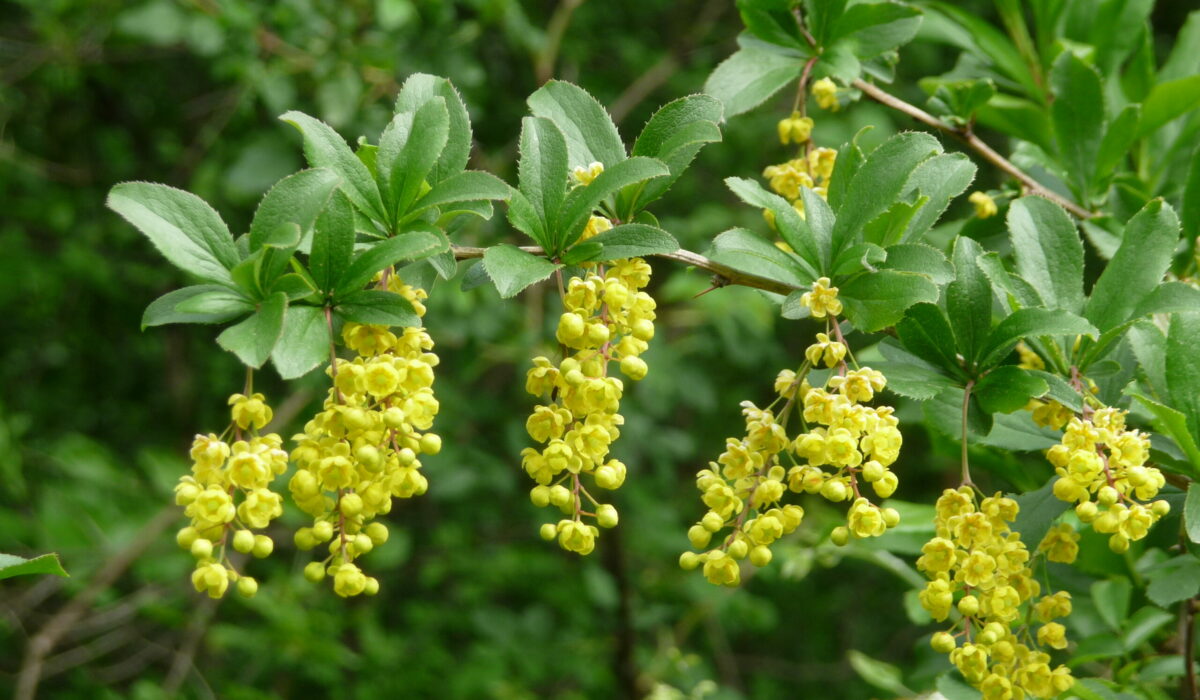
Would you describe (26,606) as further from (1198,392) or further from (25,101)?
(1198,392)

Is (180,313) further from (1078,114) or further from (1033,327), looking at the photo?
(1078,114)

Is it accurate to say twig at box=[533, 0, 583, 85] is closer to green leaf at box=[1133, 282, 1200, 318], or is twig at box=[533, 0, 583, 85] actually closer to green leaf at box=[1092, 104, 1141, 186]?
green leaf at box=[1092, 104, 1141, 186]

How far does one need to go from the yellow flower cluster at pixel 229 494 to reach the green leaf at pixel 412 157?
7.4 inches

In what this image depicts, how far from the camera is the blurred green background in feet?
8.21

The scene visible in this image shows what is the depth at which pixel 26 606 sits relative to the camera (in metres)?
2.57

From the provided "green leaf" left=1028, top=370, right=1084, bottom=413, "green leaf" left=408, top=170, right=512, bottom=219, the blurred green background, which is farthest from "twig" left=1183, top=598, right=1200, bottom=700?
the blurred green background

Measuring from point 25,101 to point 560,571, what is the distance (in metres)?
2.00

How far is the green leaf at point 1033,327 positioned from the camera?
84cm

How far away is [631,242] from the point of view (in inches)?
33.0

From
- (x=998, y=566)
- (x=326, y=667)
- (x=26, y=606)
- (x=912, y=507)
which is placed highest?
(x=998, y=566)

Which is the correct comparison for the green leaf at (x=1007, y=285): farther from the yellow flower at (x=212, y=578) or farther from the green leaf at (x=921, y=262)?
the yellow flower at (x=212, y=578)

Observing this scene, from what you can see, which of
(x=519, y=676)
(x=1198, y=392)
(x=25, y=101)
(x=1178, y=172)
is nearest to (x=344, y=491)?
(x=1198, y=392)

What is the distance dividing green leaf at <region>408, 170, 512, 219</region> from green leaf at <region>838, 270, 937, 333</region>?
284 mm

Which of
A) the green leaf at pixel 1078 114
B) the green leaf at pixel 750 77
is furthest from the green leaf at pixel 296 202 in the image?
the green leaf at pixel 1078 114
